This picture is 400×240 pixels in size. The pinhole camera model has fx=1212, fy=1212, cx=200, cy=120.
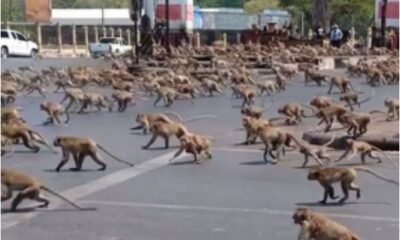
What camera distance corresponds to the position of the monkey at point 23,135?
15938mm

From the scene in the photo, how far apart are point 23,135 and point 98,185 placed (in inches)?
119

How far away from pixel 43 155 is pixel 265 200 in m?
4.49

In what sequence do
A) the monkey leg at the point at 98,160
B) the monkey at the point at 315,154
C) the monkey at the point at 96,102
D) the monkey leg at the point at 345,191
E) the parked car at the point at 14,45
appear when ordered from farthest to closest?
1. the parked car at the point at 14,45
2. the monkey at the point at 96,102
3. the monkey at the point at 315,154
4. the monkey leg at the point at 98,160
5. the monkey leg at the point at 345,191

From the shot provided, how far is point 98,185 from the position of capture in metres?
13.3

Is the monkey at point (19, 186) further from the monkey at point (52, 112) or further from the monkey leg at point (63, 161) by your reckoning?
the monkey at point (52, 112)

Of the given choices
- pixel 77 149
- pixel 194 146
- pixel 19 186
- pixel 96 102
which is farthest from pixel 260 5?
pixel 19 186

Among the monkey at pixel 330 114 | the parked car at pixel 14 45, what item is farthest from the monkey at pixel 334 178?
the parked car at pixel 14 45

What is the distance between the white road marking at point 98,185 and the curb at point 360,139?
2192 mm

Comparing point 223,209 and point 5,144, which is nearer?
point 223,209

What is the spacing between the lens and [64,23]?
10288 centimetres

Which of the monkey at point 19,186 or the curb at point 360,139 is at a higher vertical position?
the monkey at point 19,186

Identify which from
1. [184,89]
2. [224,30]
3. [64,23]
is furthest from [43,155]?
[64,23]

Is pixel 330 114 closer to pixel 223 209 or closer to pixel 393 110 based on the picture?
pixel 393 110

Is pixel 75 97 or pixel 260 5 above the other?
pixel 75 97
